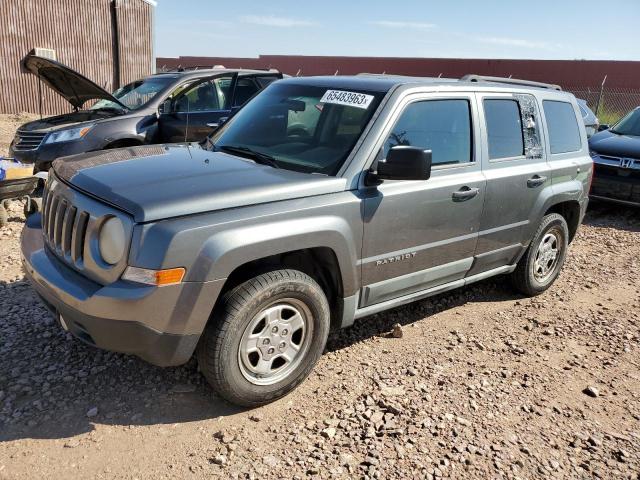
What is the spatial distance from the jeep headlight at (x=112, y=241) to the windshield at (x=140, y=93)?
5.47 metres

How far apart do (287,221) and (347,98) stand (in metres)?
1.20

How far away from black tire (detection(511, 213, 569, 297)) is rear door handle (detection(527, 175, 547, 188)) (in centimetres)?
43

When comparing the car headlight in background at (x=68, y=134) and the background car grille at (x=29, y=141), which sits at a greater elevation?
the car headlight in background at (x=68, y=134)

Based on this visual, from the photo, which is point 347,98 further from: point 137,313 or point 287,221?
point 137,313

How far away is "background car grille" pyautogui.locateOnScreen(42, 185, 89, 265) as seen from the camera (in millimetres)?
3010

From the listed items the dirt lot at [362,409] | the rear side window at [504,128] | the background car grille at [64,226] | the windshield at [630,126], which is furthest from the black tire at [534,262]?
the windshield at [630,126]

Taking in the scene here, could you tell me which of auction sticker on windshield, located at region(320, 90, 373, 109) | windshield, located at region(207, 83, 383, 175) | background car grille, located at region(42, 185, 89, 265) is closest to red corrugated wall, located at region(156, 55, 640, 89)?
windshield, located at region(207, 83, 383, 175)

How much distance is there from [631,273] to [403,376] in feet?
12.6

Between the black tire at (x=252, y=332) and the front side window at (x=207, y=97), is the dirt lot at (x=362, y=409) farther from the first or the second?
the front side window at (x=207, y=97)

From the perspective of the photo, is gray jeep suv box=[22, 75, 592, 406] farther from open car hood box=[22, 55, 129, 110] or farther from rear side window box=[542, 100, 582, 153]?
open car hood box=[22, 55, 129, 110]

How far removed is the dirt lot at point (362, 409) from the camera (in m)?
2.88

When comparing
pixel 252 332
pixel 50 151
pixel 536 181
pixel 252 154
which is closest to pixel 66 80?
pixel 50 151

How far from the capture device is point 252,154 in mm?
3852

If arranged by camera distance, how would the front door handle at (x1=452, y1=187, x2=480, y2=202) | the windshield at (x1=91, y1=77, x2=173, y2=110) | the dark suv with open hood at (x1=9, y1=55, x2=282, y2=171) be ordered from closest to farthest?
1. the front door handle at (x1=452, y1=187, x2=480, y2=202)
2. the dark suv with open hood at (x1=9, y1=55, x2=282, y2=171)
3. the windshield at (x1=91, y1=77, x2=173, y2=110)
